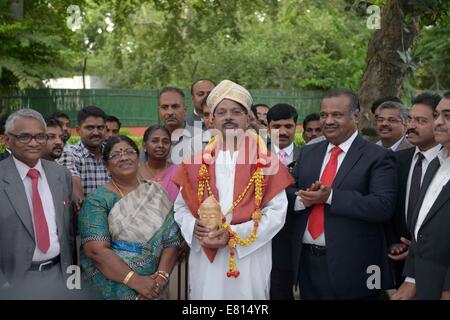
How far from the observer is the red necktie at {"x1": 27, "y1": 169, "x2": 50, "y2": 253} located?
3.98 metres

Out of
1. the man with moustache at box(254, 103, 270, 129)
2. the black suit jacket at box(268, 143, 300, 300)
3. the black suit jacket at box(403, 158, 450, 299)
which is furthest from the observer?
the man with moustache at box(254, 103, 270, 129)

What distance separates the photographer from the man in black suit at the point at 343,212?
3975 mm

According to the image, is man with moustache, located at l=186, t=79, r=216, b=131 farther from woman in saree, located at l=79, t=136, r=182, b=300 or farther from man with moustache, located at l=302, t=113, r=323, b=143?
woman in saree, located at l=79, t=136, r=182, b=300

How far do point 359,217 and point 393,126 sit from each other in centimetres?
179

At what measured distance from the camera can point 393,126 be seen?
17.9 ft

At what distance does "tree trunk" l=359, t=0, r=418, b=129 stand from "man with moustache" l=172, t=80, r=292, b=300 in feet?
16.8

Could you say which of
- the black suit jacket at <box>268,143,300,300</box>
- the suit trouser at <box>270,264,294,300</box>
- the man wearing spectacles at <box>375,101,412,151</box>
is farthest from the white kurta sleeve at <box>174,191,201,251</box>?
the man wearing spectacles at <box>375,101,412,151</box>

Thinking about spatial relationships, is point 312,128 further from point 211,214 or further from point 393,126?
point 211,214

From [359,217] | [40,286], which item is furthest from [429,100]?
[40,286]

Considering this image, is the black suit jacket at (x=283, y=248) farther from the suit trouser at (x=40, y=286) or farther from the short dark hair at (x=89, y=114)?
the short dark hair at (x=89, y=114)

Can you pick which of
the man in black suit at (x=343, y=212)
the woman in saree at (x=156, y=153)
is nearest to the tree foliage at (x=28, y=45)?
the woman in saree at (x=156, y=153)

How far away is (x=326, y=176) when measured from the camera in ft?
13.8

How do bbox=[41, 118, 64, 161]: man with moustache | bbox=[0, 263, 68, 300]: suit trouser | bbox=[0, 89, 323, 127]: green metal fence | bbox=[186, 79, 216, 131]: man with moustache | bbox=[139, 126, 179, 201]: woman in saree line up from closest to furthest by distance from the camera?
bbox=[0, 263, 68, 300]: suit trouser
bbox=[139, 126, 179, 201]: woman in saree
bbox=[41, 118, 64, 161]: man with moustache
bbox=[186, 79, 216, 131]: man with moustache
bbox=[0, 89, 323, 127]: green metal fence
